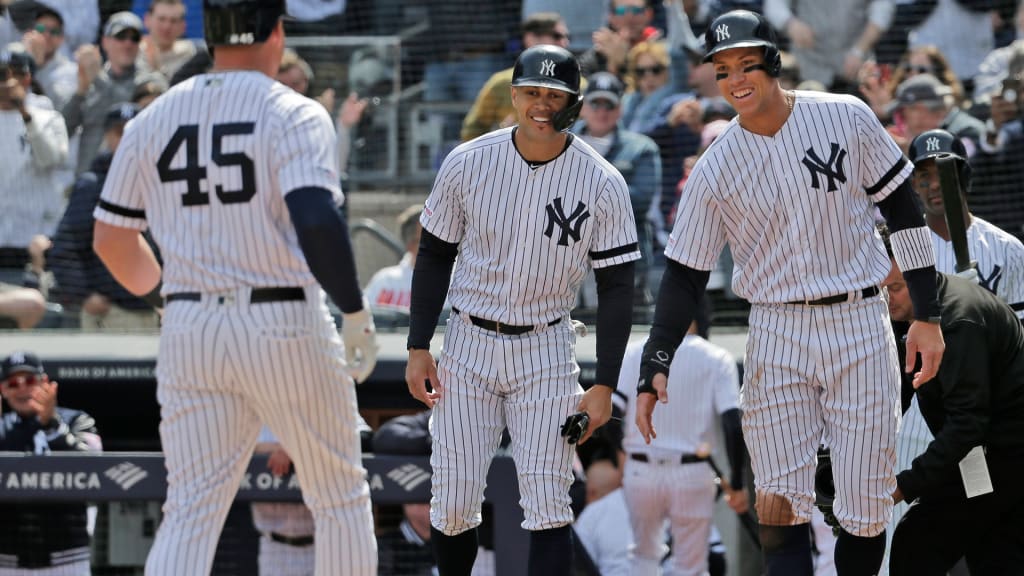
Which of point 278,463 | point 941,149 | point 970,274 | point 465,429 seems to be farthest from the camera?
point 278,463

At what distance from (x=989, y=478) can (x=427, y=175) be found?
16.6 feet

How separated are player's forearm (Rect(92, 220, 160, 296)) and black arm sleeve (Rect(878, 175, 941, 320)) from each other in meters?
2.01

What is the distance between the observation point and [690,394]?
6.71m

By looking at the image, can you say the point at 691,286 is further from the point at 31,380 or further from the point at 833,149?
the point at 31,380

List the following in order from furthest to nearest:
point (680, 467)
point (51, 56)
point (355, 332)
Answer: point (51, 56), point (680, 467), point (355, 332)

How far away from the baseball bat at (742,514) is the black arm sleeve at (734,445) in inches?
2.8

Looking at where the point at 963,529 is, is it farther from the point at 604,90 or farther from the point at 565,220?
the point at 604,90

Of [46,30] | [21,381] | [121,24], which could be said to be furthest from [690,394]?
[46,30]

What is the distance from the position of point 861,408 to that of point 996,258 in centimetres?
140

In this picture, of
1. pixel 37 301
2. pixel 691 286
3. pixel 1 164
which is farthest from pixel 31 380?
pixel 691 286

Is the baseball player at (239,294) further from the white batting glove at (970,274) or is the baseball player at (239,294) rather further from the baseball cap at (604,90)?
the baseball cap at (604,90)

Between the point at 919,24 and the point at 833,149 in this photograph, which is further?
the point at 919,24

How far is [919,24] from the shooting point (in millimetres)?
9344

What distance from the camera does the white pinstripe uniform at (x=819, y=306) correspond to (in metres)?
4.12
